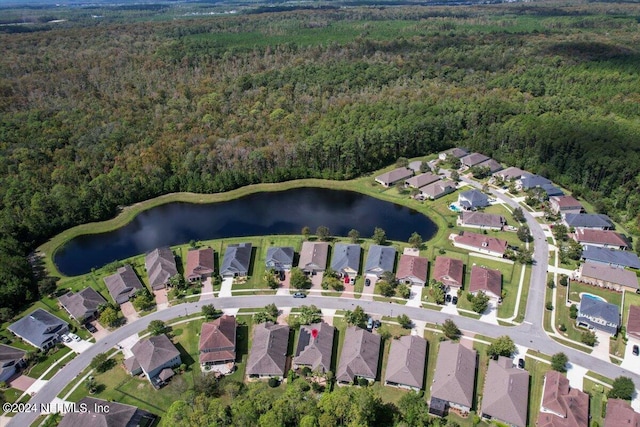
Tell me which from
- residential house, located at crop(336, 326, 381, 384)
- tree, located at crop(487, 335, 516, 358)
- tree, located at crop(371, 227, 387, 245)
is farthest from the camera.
A: tree, located at crop(371, 227, 387, 245)

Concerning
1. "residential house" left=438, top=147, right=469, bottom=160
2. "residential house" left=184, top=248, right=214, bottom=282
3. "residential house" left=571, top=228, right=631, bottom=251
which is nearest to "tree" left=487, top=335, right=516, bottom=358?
"residential house" left=571, top=228, right=631, bottom=251

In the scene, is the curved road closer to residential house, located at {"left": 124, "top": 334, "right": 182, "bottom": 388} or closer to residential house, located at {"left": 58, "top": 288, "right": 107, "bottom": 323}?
residential house, located at {"left": 58, "top": 288, "right": 107, "bottom": 323}

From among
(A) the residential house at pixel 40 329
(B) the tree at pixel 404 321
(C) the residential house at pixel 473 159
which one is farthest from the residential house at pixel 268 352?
(C) the residential house at pixel 473 159

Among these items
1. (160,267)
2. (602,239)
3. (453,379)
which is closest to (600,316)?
(453,379)

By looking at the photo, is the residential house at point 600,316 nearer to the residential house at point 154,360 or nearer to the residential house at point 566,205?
the residential house at point 566,205

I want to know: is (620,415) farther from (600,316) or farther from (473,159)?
(473,159)
